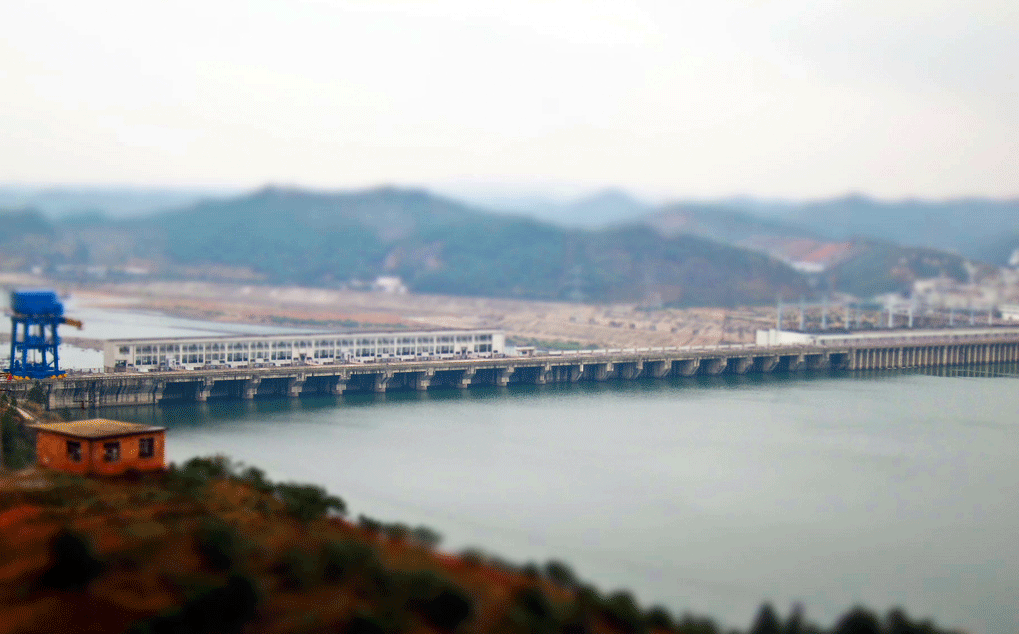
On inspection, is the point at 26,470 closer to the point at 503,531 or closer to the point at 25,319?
the point at 503,531

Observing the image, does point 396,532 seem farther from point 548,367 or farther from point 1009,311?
point 1009,311

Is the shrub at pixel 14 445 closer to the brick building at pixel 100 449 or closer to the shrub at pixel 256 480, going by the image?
the brick building at pixel 100 449

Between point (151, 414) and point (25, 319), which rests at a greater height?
point (25, 319)

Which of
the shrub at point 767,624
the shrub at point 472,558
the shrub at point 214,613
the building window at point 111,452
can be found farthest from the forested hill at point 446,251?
the shrub at point 214,613

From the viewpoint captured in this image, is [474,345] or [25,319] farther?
[474,345]

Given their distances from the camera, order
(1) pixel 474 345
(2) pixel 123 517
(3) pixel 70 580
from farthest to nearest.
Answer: (1) pixel 474 345, (2) pixel 123 517, (3) pixel 70 580

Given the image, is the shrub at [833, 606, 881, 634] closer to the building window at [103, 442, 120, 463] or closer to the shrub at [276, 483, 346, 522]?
the shrub at [276, 483, 346, 522]

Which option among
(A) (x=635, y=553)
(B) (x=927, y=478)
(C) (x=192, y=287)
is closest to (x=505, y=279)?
(C) (x=192, y=287)
